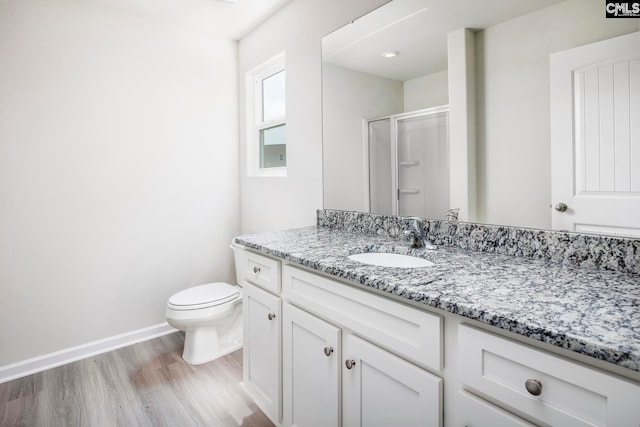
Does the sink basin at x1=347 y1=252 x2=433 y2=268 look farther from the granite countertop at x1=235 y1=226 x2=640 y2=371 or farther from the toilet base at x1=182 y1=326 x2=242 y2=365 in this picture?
the toilet base at x1=182 y1=326 x2=242 y2=365

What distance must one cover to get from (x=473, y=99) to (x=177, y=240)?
2282 mm

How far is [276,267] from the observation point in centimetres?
152

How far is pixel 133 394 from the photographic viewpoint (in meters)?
1.92

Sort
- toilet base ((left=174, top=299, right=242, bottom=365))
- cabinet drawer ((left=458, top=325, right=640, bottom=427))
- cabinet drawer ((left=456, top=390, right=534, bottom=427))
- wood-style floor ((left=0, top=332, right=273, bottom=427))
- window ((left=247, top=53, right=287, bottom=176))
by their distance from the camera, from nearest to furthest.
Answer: cabinet drawer ((left=458, top=325, right=640, bottom=427)), cabinet drawer ((left=456, top=390, right=534, bottom=427)), wood-style floor ((left=0, top=332, right=273, bottom=427)), toilet base ((left=174, top=299, right=242, bottom=365)), window ((left=247, top=53, right=287, bottom=176))

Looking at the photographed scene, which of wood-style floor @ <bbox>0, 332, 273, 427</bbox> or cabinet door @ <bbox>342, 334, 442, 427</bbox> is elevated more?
cabinet door @ <bbox>342, 334, 442, 427</bbox>

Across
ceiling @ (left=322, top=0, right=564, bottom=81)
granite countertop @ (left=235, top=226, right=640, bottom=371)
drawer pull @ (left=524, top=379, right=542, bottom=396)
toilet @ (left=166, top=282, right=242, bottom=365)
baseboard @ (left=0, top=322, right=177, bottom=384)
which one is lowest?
baseboard @ (left=0, top=322, right=177, bottom=384)

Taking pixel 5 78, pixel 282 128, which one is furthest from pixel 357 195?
pixel 5 78

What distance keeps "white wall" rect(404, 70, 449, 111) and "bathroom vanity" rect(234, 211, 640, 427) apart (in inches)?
24.9

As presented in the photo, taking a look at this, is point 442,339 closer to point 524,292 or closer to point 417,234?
point 524,292

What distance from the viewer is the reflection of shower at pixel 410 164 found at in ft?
4.98

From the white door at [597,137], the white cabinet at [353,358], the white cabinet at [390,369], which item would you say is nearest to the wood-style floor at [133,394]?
the white cabinet at [390,369]

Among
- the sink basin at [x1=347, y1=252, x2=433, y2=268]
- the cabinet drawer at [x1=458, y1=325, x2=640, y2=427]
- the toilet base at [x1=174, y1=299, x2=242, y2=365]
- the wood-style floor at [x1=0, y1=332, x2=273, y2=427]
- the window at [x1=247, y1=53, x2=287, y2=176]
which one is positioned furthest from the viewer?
the window at [x1=247, y1=53, x2=287, y2=176]

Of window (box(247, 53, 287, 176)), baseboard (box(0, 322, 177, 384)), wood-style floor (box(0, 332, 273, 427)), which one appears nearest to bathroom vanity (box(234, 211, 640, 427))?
wood-style floor (box(0, 332, 273, 427))

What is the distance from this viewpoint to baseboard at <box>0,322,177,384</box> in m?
2.12
